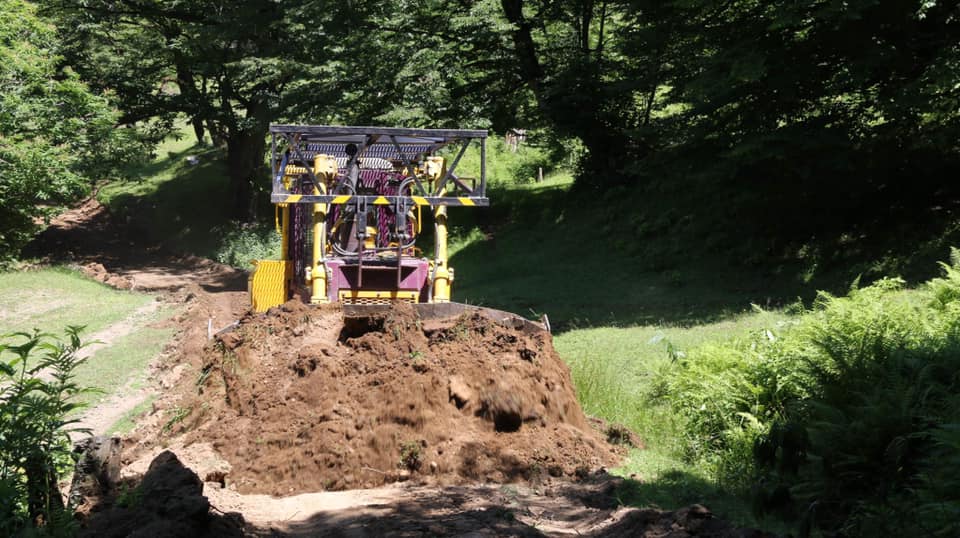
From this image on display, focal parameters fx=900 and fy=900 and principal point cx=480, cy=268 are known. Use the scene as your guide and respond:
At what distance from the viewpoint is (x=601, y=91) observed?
2734cm

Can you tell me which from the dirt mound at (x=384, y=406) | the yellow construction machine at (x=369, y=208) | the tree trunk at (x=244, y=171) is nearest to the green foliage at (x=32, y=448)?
the dirt mound at (x=384, y=406)

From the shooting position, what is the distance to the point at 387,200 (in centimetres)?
1306

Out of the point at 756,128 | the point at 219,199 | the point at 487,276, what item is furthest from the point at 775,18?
the point at 219,199

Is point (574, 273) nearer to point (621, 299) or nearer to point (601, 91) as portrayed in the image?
point (621, 299)

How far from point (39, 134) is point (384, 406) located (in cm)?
2171

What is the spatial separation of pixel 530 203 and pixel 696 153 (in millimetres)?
11481

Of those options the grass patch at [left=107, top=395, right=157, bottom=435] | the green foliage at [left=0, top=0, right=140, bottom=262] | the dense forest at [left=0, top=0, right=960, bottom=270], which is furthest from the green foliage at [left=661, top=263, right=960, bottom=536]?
the green foliage at [left=0, top=0, right=140, bottom=262]

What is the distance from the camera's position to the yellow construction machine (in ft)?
41.9

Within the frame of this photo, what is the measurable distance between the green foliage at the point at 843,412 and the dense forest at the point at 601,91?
622 cm

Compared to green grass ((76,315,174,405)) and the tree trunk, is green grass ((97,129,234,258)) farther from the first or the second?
green grass ((76,315,174,405))

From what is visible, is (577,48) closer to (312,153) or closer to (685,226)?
(685,226)

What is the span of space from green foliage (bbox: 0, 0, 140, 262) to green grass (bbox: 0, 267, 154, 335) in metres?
2.07

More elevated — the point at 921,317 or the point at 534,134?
the point at 534,134

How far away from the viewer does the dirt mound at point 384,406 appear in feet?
30.3
